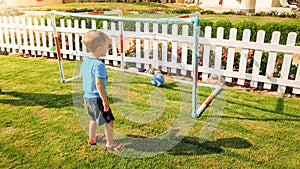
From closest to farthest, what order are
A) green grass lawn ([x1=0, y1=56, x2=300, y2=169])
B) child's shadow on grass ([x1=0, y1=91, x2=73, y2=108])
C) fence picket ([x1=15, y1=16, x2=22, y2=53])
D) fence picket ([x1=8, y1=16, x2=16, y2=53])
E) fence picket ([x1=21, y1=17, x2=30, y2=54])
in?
1. green grass lawn ([x1=0, y1=56, x2=300, y2=169])
2. child's shadow on grass ([x1=0, y1=91, x2=73, y2=108])
3. fence picket ([x1=21, y1=17, x2=30, y2=54])
4. fence picket ([x1=15, y1=16, x2=22, y2=53])
5. fence picket ([x1=8, y1=16, x2=16, y2=53])

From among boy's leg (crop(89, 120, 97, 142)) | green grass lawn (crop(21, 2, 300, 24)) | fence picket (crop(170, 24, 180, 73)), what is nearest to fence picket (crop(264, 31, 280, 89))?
fence picket (crop(170, 24, 180, 73))

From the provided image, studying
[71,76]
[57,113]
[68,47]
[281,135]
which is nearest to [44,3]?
[68,47]

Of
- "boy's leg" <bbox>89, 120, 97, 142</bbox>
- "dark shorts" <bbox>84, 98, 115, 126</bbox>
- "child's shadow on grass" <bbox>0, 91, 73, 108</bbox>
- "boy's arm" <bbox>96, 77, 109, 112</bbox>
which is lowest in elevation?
"child's shadow on grass" <bbox>0, 91, 73, 108</bbox>

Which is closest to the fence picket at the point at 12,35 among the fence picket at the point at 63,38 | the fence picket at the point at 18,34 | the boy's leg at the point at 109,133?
the fence picket at the point at 18,34

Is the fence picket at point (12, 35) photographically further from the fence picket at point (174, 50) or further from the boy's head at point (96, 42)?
the boy's head at point (96, 42)

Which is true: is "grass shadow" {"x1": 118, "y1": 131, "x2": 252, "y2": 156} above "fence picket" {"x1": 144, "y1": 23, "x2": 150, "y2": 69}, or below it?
below

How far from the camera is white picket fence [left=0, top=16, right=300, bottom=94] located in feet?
17.4

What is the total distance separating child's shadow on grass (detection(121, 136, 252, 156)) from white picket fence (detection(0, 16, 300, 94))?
2.44 m

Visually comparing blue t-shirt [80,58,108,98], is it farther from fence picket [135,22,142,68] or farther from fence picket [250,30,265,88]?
fence picket [135,22,142,68]

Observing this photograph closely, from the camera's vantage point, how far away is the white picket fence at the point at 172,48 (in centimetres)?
532

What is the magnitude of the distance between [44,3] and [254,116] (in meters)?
27.3

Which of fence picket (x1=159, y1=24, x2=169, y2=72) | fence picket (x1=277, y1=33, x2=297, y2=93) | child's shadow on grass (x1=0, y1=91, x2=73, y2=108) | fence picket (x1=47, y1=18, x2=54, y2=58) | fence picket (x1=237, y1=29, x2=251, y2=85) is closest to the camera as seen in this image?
child's shadow on grass (x1=0, y1=91, x2=73, y2=108)

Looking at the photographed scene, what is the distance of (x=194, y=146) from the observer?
344 cm

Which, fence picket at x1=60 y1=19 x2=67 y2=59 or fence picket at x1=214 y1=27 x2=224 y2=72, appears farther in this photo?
fence picket at x1=60 y1=19 x2=67 y2=59
